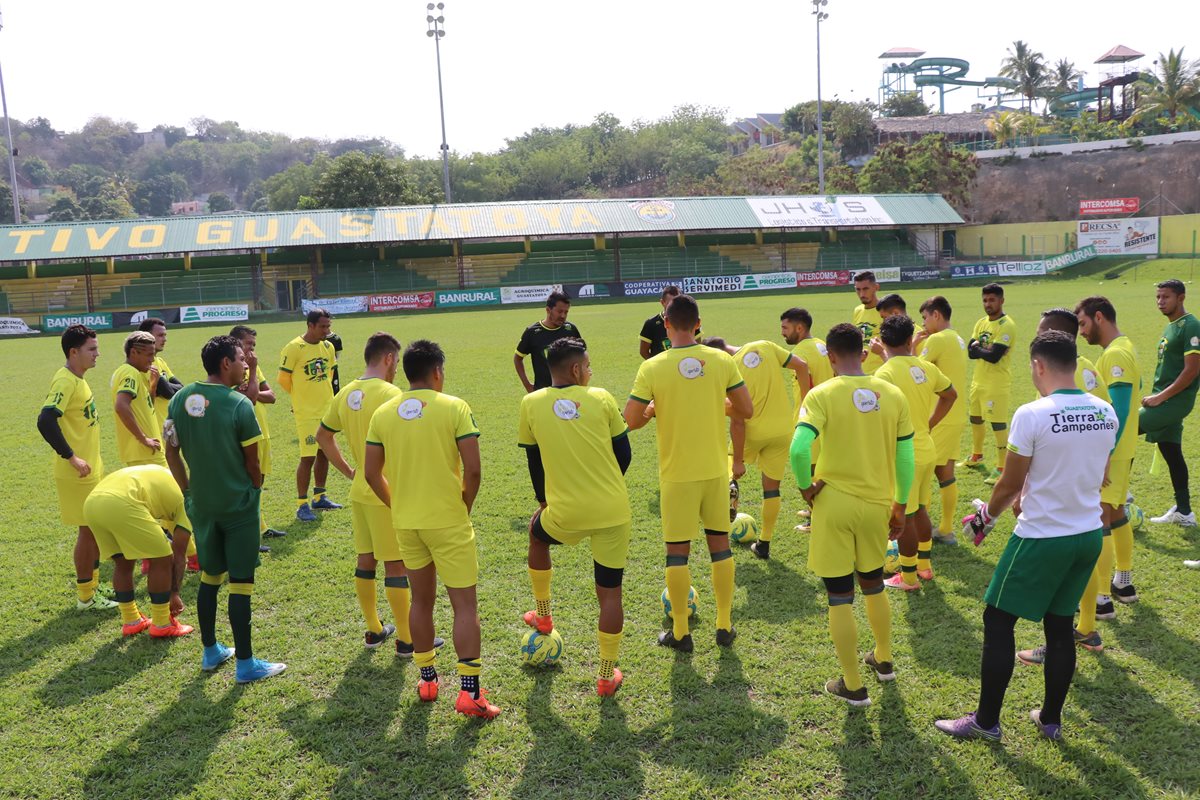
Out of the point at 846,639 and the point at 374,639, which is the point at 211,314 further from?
the point at 846,639

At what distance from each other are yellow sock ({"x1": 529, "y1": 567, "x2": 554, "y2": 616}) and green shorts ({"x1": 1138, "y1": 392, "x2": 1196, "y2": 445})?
5.26 meters

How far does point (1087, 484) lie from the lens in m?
4.17

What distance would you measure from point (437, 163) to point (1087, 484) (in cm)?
11366

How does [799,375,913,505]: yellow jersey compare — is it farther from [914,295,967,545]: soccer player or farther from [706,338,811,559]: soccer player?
[914,295,967,545]: soccer player

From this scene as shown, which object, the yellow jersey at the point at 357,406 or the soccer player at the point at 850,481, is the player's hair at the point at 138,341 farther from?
the soccer player at the point at 850,481

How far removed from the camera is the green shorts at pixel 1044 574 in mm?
4199

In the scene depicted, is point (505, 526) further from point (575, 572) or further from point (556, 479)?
point (556, 479)

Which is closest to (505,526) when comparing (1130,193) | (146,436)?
(146,436)

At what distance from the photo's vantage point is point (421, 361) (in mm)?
4801

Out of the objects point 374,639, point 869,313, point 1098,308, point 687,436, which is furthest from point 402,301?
point 1098,308

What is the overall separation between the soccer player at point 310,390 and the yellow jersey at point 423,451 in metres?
4.61

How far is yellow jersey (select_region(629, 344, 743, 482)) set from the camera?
17.7 feet

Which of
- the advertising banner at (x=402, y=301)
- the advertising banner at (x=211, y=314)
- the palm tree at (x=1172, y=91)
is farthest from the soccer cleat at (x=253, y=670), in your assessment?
the palm tree at (x=1172, y=91)

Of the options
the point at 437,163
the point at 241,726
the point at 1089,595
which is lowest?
the point at 241,726
